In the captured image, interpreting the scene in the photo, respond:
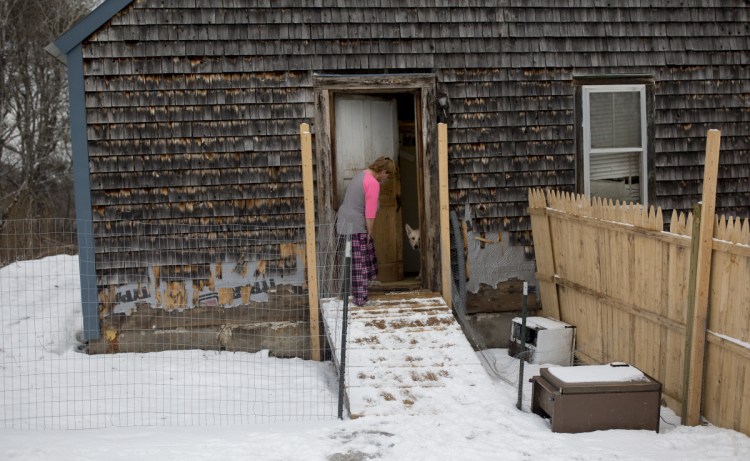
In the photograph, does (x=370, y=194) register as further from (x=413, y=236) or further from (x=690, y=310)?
(x=690, y=310)

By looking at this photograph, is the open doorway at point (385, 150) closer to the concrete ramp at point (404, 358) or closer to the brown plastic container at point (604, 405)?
the concrete ramp at point (404, 358)

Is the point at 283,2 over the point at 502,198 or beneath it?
over

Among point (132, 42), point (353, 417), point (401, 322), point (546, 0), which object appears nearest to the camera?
point (353, 417)

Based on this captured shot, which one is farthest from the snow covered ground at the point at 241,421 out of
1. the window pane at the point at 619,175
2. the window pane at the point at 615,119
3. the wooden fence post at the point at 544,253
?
the window pane at the point at 615,119

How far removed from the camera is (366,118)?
924cm

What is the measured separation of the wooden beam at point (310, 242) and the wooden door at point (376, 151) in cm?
110

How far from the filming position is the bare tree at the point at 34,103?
69.3 ft

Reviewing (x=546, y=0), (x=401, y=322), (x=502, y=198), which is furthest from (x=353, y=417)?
(x=546, y=0)

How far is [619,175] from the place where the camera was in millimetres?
9281

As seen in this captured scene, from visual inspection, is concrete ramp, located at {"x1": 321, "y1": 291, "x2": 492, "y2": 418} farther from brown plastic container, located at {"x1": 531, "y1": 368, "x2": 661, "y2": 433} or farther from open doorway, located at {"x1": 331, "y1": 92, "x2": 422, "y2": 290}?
open doorway, located at {"x1": 331, "y1": 92, "x2": 422, "y2": 290}

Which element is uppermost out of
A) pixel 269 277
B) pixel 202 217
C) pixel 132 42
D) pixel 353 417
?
pixel 132 42

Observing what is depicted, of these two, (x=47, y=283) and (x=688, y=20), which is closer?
(x=688, y=20)

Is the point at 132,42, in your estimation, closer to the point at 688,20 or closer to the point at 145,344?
the point at 145,344

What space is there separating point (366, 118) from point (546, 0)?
2.55 metres
